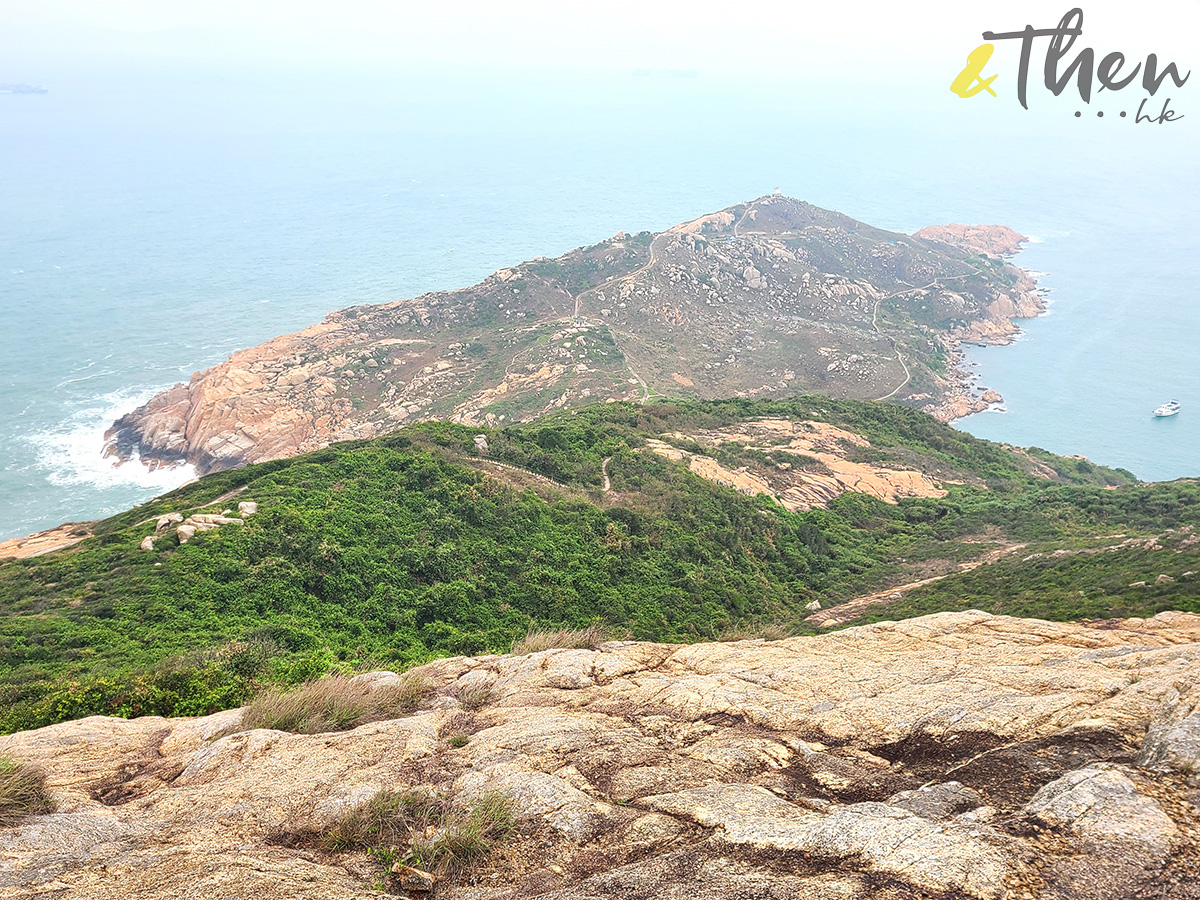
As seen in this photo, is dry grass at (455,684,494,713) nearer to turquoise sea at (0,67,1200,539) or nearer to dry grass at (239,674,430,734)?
dry grass at (239,674,430,734)

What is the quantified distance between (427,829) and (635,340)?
80.5m

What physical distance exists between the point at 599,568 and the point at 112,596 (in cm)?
1686

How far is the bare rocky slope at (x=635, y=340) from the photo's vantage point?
70875 mm

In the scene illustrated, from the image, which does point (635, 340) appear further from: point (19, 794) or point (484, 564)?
point (19, 794)

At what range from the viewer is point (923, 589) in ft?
86.7

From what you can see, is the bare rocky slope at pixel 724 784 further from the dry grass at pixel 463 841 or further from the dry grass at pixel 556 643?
the dry grass at pixel 556 643

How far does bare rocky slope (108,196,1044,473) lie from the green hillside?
117ft

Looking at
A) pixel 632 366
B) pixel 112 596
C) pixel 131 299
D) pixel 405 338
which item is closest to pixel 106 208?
pixel 131 299

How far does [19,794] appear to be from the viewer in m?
7.85

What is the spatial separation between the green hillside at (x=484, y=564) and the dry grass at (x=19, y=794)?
5244 mm

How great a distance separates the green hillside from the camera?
16.5m

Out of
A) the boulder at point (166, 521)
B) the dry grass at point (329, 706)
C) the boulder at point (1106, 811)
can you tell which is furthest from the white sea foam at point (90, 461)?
the boulder at point (1106, 811)

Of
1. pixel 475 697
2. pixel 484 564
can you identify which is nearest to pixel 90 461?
pixel 484 564

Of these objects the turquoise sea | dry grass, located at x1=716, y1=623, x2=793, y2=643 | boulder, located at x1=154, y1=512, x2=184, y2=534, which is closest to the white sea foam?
the turquoise sea
